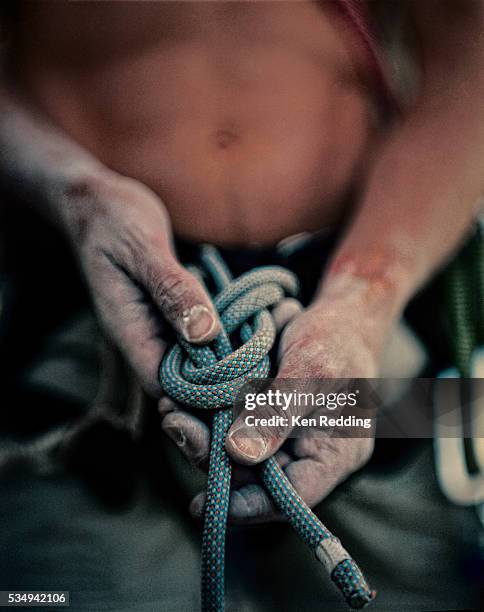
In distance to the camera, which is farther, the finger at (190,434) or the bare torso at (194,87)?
the bare torso at (194,87)

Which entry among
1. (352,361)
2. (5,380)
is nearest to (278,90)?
(352,361)

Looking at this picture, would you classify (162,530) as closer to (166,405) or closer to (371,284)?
(166,405)

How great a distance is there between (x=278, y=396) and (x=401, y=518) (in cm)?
19

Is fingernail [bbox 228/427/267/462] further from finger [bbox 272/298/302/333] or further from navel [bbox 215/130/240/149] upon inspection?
navel [bbox 215/130/240/149]

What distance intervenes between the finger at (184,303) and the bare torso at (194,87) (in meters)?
0.12


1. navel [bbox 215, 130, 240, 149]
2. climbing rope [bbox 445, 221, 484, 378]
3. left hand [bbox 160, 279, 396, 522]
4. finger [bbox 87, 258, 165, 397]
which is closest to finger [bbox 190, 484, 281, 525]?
left hand [bbox 160, 279, 396, 522]

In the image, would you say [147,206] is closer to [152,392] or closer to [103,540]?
[152,392]

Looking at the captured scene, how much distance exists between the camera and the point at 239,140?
612mm

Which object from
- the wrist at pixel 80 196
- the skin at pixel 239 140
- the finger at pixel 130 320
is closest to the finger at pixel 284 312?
the skin at pixel 239 140

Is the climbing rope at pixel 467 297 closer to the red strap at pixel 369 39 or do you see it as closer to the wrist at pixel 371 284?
the wrist at pixel 371 284

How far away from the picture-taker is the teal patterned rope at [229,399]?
44 centimetres

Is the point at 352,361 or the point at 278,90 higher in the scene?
the point at 278,90

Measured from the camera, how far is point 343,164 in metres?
0.65

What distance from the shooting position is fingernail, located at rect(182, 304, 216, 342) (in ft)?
1.57
